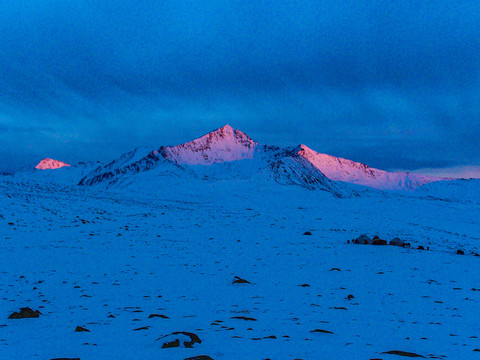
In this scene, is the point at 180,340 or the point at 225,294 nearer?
the point at 180,340

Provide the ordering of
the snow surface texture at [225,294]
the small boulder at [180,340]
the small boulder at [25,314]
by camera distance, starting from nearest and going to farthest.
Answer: the small boulder at [180,340] → the snow surface texture at [225,294] → the small boulder at [25,314]

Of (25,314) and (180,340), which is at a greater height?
(180,340)

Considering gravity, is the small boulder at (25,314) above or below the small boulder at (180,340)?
below

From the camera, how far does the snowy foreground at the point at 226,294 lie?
5.26m

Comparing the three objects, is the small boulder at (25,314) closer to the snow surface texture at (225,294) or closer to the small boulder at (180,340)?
the snow surface texture at (225,294)

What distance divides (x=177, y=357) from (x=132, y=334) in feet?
4.60

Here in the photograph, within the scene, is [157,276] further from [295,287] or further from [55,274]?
[295,287]

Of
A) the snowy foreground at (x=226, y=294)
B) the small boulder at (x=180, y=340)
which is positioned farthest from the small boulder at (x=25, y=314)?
the small boulder at (x=180, y=340)

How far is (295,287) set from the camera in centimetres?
959

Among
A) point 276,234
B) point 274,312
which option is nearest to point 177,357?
point 274,312

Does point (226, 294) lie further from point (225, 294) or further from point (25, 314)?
point (25, 314)

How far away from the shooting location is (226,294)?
8.75 m

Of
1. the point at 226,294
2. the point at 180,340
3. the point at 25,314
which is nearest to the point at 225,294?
the point at 226,294

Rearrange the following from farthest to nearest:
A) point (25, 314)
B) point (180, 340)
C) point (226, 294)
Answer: point (226, 294) < point (25, 314) < point (180, 340)
